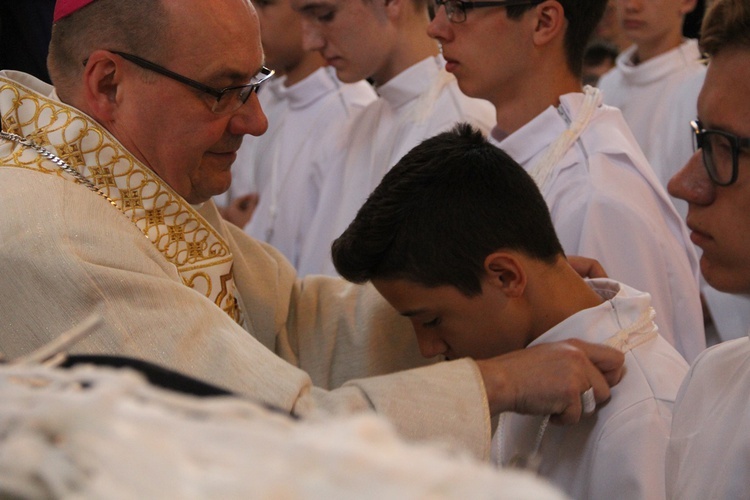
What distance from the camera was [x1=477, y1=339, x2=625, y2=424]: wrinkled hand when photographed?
5.80ft

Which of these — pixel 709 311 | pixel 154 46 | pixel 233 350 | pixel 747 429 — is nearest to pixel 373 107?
pixel 709 311

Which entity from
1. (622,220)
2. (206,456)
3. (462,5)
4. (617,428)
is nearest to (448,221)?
(617,428)

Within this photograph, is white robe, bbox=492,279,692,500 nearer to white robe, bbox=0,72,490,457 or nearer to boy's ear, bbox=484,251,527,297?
boy's ear, bbox=484,251,527,297

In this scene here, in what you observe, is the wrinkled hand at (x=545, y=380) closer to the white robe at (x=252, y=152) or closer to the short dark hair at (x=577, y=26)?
the short dark hair at (x=577, y=26)

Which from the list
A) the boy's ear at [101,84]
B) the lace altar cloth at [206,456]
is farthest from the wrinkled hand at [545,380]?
the lace altar cloth at [206,456]

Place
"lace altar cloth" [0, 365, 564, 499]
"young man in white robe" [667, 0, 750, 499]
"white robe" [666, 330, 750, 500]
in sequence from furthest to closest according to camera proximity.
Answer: "young man in white robe" [667, 0, 750, 499]
"white robe" [666, 330, 750, 500]
"lace altar cloth" [0, 365, 564, 499]

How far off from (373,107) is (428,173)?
2188mm

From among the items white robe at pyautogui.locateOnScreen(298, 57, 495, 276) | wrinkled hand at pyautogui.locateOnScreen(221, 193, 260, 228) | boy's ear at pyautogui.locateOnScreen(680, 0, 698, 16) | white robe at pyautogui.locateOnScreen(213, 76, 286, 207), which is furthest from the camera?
white robe at pyautogui.locateOnScreen(213, 76, 286, 207)

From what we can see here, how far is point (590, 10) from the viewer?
3.16 metres

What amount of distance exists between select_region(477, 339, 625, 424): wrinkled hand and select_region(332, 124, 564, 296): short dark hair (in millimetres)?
278

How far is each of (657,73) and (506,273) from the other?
3725mm

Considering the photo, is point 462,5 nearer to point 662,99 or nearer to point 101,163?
point 101,163

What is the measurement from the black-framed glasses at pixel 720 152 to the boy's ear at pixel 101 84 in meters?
1.32

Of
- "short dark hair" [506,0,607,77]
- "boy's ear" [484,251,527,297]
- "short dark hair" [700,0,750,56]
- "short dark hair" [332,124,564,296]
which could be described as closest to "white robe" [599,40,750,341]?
Result: "short dark hair" [506,0,607,77]
